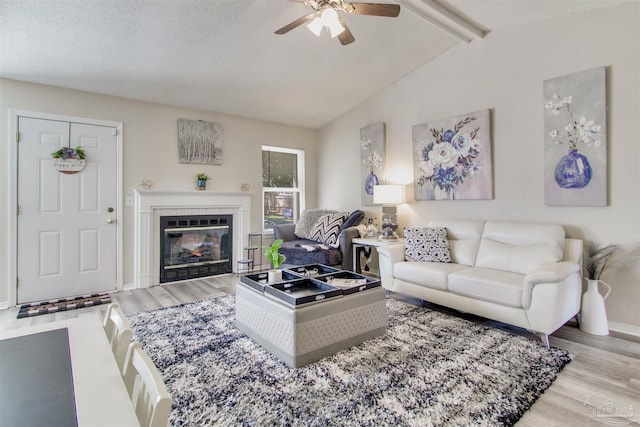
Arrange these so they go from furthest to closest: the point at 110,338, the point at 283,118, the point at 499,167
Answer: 1. the point at 283,118
2. the point at 499,167
3. the point at 110,338

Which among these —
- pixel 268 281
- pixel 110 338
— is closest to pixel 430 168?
pixel 268 281

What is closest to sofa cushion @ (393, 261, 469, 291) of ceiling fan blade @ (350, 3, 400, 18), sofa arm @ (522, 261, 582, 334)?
sofa arm @ (522, 261, 582, 334)

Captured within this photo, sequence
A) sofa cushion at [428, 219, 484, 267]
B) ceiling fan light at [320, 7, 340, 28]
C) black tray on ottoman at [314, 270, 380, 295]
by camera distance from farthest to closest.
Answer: sofa cushion at [428, 219, 484, 267]
black tray on ottoman at [314, 270, 380, 295]
ceiling fan light at [320, 7, 340, 28]

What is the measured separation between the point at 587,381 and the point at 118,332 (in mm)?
2644

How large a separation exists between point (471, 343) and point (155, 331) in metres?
2.60

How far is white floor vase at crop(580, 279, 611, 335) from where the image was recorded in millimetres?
2779

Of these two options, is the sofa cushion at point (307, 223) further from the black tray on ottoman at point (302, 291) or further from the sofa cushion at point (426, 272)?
the black tray on ottoman at point (302, 291)

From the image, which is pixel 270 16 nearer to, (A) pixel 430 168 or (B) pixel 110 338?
(A) pixel 430 168

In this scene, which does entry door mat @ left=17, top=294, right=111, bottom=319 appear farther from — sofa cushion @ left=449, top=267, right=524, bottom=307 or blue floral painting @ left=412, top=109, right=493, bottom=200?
blue floral painting @ left=412, top=109, right=493, bottom=200

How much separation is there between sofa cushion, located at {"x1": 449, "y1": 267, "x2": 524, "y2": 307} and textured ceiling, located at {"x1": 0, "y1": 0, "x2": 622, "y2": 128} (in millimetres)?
2490

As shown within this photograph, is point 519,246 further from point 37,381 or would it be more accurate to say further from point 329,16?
point 37,381

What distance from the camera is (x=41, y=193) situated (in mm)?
3656

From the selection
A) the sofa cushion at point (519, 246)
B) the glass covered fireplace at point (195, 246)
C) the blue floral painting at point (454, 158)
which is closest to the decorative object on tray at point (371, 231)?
the blue floral painting at point (454, 158)

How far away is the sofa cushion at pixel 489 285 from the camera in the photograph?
2.68 meters
